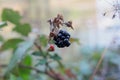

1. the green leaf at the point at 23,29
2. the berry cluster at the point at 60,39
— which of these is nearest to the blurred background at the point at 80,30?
the green leaf at the point at 23,29

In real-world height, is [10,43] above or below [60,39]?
above

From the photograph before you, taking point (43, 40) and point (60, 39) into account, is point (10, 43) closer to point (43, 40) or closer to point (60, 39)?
point (43, 40)

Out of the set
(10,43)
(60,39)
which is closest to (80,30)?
(10,43)

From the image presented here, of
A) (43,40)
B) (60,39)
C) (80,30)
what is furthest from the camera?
(80,30)

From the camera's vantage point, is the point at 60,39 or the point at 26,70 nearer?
the point at 60,39

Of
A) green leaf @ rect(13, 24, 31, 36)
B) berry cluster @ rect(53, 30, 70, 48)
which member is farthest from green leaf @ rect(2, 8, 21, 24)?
berry cluster @ rect(53, 30, 70, 48)

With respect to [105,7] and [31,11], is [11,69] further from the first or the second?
[31,11]

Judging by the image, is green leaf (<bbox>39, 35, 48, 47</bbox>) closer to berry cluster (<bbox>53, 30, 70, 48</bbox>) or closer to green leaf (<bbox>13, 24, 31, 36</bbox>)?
green leaf (<bbox>13, 24, 31, 36</bbox>)

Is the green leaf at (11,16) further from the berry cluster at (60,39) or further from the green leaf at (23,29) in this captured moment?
the berry cluster at (60,39)
